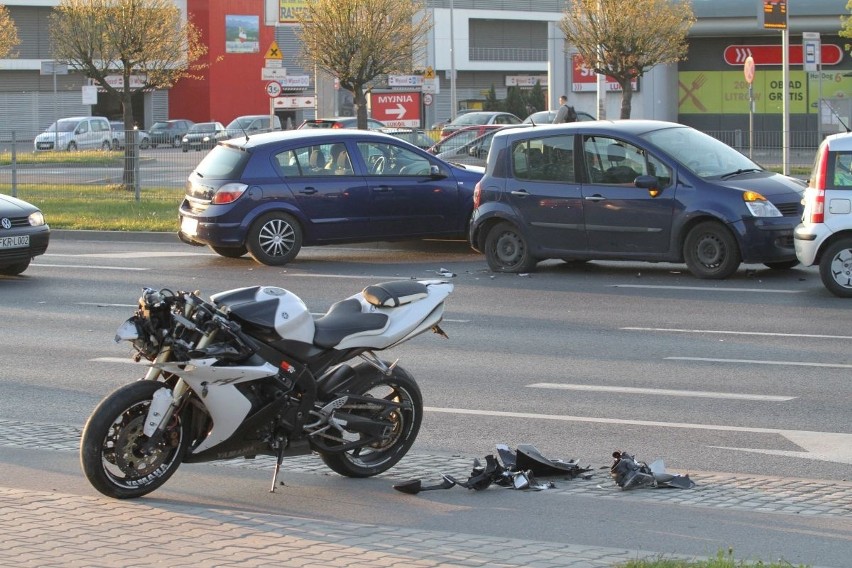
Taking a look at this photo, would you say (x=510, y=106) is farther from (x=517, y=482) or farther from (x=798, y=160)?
(x=517, y=482)

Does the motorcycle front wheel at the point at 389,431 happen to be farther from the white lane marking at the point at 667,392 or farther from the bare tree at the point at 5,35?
the bare tree at the point at 5,35

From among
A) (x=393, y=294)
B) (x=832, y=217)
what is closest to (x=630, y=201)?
(x=832, y=217)

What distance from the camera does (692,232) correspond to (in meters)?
15.8

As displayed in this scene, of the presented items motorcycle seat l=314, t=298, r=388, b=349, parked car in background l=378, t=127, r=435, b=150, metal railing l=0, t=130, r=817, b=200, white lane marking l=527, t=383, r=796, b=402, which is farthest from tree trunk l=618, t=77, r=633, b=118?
motorcycle seat l=314, t=298, r=388, b=349

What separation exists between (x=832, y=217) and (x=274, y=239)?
7.28 m

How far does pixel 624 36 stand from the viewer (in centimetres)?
3288

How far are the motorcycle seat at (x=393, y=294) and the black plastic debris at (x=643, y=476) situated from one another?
1370mm

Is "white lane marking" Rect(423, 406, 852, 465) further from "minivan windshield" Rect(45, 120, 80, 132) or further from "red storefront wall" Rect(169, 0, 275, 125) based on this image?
"red storefront wall" Rect(169, 0, 275, 125)

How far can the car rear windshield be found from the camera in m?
18.3

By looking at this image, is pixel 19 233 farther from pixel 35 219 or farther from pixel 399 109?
pixel 399 109

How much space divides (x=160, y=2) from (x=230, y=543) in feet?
A: 107

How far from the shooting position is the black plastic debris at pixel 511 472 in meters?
7.29

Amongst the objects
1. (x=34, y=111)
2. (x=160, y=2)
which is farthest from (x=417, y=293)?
(x=34, y=111)

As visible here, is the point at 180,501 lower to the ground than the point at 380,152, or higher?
lower
